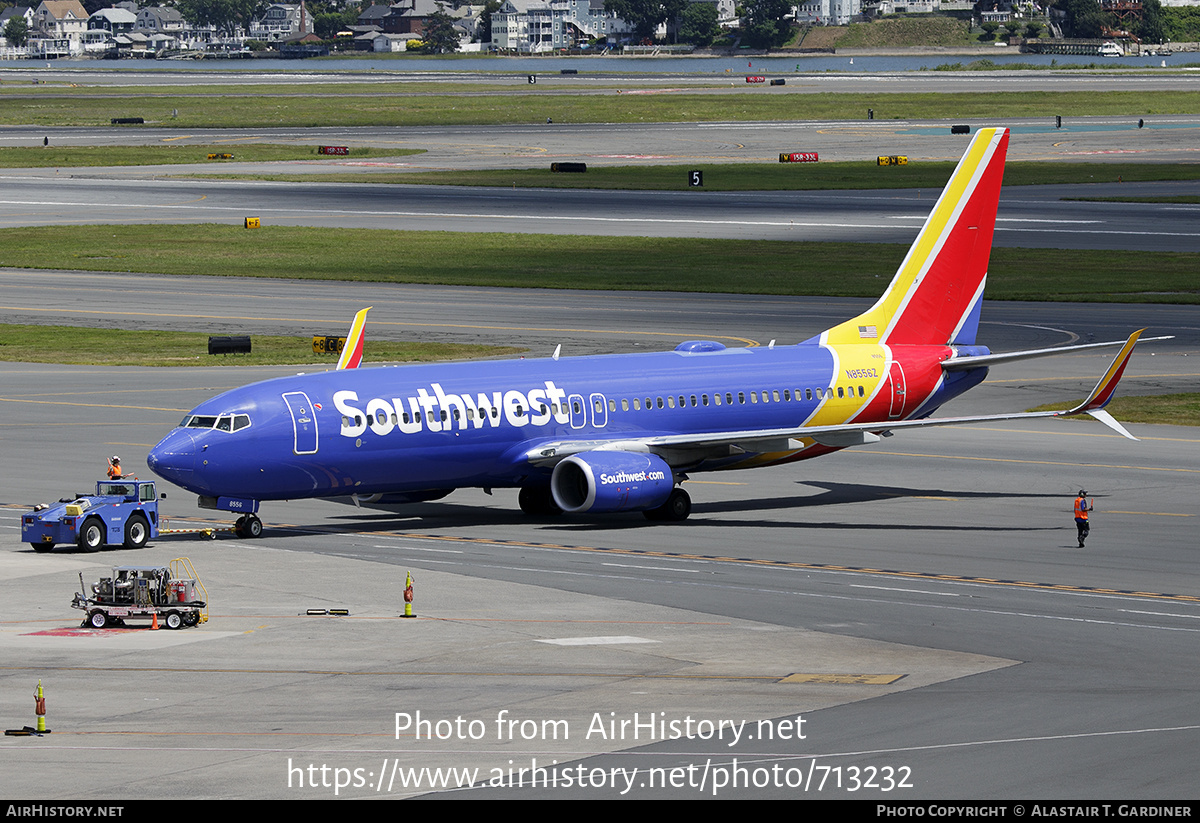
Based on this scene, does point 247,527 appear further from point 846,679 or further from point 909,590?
point 846,679

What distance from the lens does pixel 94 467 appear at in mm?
58500

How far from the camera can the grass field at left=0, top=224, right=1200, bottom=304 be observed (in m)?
107

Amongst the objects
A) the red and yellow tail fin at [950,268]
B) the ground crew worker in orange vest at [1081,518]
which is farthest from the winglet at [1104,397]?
the red and yellow tail fin at [950,268]

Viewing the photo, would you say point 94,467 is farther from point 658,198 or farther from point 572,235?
point 658,198

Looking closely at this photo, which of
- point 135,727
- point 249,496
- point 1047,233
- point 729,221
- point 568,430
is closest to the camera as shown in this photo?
point 135,727

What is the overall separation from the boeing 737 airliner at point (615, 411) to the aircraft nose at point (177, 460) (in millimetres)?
41

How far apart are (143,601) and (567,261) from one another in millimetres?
82846

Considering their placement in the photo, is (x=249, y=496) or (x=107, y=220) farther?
(x=107, y=220)

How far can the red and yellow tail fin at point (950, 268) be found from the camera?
193ft

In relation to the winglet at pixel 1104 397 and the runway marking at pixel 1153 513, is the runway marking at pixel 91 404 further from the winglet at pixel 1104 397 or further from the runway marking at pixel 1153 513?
the runway marking at pixel 1153 513

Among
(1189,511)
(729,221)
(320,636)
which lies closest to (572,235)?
(729,221)

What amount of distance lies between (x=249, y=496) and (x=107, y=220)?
101629 mm

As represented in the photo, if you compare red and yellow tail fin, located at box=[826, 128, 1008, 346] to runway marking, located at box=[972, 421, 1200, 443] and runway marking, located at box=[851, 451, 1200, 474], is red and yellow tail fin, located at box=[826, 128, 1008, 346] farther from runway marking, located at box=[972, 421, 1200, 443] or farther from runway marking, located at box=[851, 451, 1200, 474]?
runway marking, located at box=[972, 421, 1200, 443]

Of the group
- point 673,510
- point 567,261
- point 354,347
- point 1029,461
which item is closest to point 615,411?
point 673,510
